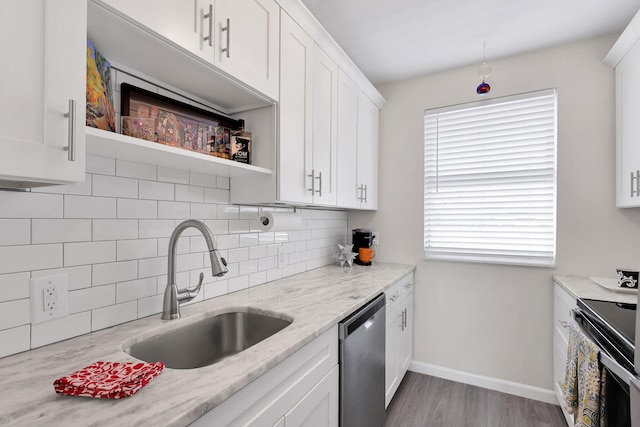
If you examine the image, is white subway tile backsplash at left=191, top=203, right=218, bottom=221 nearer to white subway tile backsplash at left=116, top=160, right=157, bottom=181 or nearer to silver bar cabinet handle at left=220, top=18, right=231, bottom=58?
white subway tile backsplash at left=116, top=160, right=157, bottom=181

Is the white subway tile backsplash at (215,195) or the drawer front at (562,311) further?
→ the drawer front at (562,311)

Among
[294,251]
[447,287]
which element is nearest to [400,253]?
[447,287]

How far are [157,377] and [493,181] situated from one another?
99.3 inches

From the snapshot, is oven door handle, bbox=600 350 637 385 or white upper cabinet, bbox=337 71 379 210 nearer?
oven door handle, bbox=600 350 637 385

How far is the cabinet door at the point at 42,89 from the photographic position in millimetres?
661

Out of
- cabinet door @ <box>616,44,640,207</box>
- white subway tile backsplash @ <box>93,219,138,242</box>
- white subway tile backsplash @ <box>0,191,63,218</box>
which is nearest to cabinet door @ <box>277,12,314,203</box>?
white subway tile backsplash @ <box>93,219,138,242</box>

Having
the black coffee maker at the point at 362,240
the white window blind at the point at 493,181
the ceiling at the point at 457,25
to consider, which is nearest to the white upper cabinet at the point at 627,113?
the ceiling at the point at 457,25

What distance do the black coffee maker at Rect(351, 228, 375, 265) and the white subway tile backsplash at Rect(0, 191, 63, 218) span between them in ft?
6.85

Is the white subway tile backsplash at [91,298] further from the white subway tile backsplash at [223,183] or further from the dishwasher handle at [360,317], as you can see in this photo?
the dishwasher handle at [360,317]

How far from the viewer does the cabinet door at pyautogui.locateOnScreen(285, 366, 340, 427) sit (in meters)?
1.08

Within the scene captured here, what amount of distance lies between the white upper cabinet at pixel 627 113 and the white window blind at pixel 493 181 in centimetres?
34

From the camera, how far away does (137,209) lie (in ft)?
4.17

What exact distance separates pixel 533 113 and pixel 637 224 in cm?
99

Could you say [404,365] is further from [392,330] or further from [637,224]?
[637,224]
